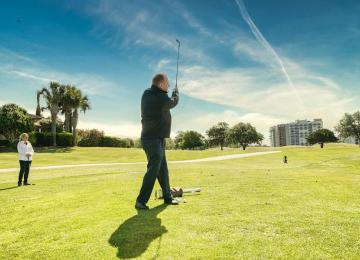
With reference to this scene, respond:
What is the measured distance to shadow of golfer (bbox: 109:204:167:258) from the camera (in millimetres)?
4574

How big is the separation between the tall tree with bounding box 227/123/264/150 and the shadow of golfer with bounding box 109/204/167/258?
14198 centimetres

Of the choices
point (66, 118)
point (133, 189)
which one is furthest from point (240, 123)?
point (133, 189)

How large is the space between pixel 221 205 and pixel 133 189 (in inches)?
157

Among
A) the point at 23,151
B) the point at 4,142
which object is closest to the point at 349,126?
the point at 4,142

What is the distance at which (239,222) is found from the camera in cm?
576

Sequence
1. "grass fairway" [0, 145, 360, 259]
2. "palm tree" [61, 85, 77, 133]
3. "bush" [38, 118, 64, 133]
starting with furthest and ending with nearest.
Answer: "bush" [38, 118, 64, 133] < "palm tree" [61, 85, 77, 133] < "grass fairway" [0, 145, 360, 259]

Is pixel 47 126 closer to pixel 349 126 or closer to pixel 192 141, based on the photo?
pixel 192 141

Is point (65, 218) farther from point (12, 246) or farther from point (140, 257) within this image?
point (140, 257)

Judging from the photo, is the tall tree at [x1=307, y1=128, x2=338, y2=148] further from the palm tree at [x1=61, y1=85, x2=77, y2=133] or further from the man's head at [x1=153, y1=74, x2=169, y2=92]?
the man's head at [x1=153, y1=74, x2=169, y2=92]

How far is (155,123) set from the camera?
25.8 ft

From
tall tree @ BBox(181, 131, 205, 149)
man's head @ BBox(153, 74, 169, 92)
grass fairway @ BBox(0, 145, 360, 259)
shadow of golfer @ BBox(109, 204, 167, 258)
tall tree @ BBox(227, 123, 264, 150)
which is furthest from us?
tall tree @ BBox(181, 131, 205, 149)

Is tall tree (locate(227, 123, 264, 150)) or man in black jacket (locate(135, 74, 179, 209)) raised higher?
tall tree (locate(227, 123, 264, 150))

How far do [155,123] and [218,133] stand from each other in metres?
153

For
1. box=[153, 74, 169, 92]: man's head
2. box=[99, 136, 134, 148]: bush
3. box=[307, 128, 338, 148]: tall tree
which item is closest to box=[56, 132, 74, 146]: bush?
box=[99, 136, 134, 148]: bush
